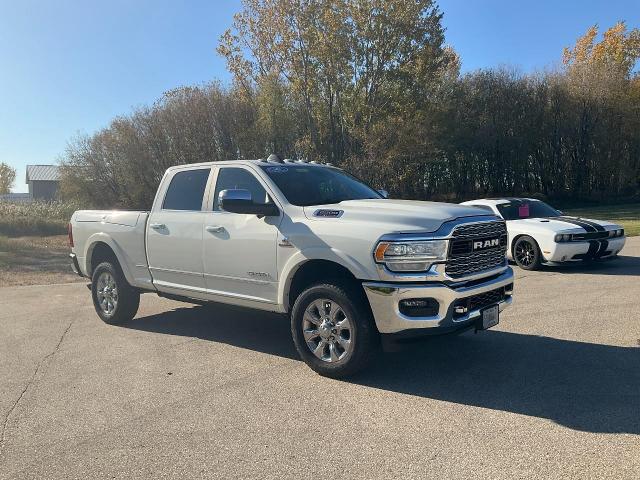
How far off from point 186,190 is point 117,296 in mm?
1848

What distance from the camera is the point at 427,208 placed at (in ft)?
16.3

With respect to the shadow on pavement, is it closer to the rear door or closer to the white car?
the white car

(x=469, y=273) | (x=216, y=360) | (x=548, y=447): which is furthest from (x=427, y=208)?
(x=216, y=360)

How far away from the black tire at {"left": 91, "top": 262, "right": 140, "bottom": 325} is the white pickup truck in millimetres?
320

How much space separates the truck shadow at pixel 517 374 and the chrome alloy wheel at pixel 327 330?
12.0 inches

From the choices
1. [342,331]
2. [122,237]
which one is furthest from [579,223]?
[122,237]

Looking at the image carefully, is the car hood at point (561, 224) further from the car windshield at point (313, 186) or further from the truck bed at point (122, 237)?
the truck bed at point (122, 237)

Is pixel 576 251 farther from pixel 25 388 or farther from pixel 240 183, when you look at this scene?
pixel 25 388

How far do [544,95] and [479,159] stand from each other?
6.15 meters

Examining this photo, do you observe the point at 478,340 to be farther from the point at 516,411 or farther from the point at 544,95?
the point at 544,95

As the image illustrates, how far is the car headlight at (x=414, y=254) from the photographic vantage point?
14.7 ft

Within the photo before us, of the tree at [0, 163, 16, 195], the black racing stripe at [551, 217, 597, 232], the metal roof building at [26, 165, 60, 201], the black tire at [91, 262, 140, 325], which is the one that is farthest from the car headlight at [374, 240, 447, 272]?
the tree at [0, 163, 16, 195]

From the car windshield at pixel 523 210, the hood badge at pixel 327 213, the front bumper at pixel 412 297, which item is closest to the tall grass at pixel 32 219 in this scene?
the car windshield at pixel 523 210

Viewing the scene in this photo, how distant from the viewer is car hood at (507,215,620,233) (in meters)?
10.2
